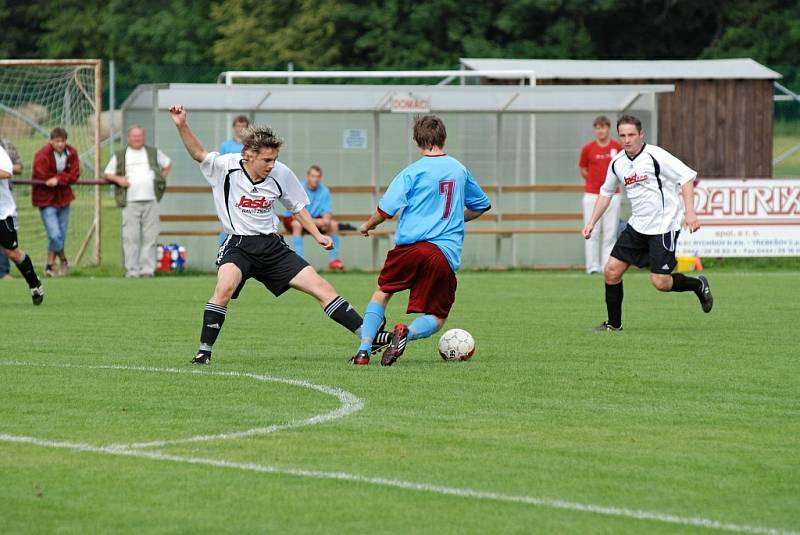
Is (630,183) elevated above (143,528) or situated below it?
above

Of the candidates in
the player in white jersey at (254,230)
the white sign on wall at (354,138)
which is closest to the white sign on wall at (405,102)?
the white sign on wall at (354,138)

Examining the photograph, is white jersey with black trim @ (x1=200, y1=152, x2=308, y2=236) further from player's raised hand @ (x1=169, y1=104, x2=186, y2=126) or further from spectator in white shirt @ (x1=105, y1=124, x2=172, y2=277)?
spectator in white shirt @ (x1=105, y1=124, x2=172, y2=277)

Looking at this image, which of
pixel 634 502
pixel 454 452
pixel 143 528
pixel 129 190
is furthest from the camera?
pixel 129 190

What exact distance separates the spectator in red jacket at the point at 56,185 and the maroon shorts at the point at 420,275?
38.9 feet

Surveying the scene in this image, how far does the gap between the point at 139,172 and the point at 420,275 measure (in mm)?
11958

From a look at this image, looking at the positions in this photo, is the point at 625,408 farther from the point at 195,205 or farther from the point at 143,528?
the point at 195,205

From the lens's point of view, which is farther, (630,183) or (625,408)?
(630,183)

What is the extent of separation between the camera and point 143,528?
5684 millimetres

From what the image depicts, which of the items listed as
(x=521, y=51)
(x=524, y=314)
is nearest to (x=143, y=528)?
(x=524, y=314)

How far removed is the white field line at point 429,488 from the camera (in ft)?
18.7

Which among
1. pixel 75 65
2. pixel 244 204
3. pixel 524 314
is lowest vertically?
pixel 524 314

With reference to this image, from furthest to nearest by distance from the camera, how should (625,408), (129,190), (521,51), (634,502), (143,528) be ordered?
(521,51)
(129,190)
(625,408)
(634,502)
(143,528)

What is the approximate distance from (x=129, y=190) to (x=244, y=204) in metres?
11.6

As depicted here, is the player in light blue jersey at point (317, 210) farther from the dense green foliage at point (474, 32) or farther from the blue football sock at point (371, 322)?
the dense green foliage at point (474, 32)
